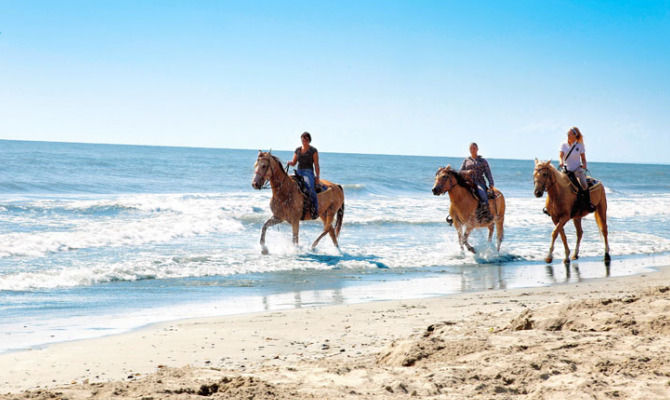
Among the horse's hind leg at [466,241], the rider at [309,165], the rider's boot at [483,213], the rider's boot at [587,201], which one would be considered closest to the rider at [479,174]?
the rider's boot at [483,213]

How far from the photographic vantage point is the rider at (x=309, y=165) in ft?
45.2

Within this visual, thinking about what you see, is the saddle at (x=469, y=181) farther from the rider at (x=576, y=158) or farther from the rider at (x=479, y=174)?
the rider at (x=576, y=158)

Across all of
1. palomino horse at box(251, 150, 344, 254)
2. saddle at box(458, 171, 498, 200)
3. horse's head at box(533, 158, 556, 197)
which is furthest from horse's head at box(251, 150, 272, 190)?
horse's head at box(533, 158, 556, 197)

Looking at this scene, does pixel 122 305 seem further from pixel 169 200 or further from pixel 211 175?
pixel 211 175

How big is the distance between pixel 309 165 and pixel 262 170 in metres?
1.24

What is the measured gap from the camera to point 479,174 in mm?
13914

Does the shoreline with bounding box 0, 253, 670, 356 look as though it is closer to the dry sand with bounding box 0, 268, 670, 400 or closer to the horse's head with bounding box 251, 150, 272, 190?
the dry sand with bounding box 0, 268, 670, 400

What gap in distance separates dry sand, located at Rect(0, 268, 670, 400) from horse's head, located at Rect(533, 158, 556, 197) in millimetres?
5494

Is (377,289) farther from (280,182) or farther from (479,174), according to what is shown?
(479,174)

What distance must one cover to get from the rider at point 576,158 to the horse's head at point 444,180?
6.76ft

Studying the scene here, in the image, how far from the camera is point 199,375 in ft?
15.2

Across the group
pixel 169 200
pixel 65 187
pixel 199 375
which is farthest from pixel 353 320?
pixel 65 187

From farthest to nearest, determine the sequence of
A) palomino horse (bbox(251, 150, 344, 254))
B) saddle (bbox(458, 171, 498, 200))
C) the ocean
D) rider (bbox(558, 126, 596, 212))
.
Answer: saddle (bbox(458, 171, 498, 200))
palomino horse (bbox(251, 150, 344, 254))
rider (bbox(558, 126, 596, 212))
the ocean

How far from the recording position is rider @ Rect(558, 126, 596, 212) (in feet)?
42.2
